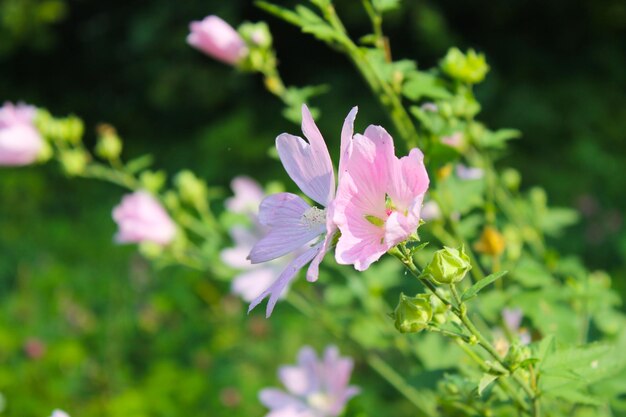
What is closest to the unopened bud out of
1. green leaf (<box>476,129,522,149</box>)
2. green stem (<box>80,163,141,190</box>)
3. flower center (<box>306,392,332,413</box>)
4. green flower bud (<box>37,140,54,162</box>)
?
green leaf (<box>476,129,522,149</box>)

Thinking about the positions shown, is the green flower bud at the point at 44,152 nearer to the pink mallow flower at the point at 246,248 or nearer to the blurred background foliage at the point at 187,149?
the pink mallow flower at the point at 246,248

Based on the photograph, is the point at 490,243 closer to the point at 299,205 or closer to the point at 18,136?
the point at 299,205

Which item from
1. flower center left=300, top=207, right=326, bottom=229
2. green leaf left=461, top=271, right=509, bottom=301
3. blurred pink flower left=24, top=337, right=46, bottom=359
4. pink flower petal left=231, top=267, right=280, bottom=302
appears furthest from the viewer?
blurred pink flower left=24, top=337, right=46, bottom=359

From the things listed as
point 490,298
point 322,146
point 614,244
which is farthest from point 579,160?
point 322,146

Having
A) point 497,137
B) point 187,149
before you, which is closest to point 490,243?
point 497,137

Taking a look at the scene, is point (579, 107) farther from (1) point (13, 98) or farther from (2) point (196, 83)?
(1) point (13, 98)

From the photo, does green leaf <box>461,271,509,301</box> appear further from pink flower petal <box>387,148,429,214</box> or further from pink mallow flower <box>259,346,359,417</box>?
pink mallow flower <box>259,346,359,417</box>
